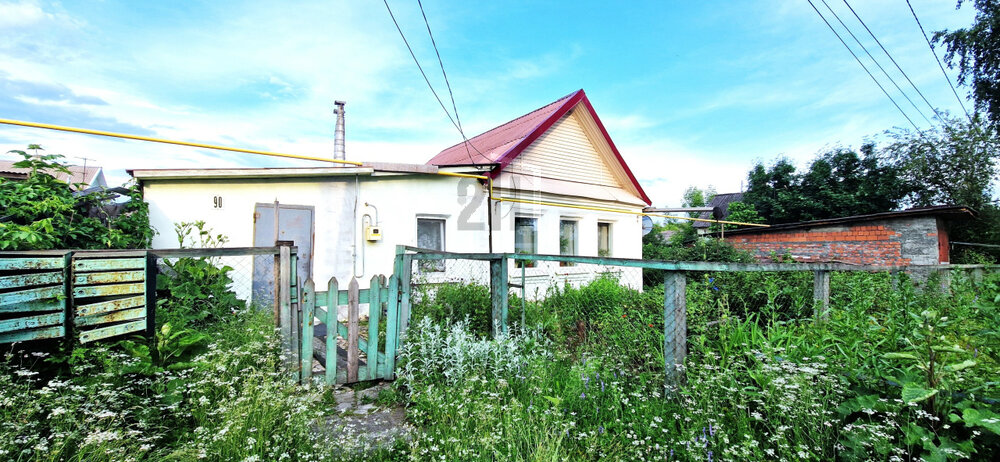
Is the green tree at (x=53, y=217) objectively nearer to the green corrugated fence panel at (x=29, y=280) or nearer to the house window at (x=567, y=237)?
the green corrugated fence panel at (x=29, y=280)

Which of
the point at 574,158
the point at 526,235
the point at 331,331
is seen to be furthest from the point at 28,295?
the point at 574,158

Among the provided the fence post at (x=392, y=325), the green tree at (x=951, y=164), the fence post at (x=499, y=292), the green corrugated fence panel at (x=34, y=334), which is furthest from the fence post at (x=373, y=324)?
the green tree at (x=951, y=164)

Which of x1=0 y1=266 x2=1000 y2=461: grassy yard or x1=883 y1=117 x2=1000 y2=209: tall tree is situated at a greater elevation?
x1=883 y1=117 x2=1000 y2=209: tall tree

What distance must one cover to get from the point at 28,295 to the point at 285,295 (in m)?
1.49

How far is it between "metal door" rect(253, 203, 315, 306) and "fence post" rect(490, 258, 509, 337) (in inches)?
159

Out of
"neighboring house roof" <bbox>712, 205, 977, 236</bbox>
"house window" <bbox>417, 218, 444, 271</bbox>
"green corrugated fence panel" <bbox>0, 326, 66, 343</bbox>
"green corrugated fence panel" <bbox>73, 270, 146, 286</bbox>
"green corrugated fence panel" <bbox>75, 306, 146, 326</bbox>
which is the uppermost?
"neighboring house roof" <bbox>712, 205, 977, 236</bbox>

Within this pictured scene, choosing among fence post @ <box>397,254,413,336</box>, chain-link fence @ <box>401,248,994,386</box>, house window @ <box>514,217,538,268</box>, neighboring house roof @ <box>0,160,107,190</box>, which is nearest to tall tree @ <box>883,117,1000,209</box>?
chain-link fence @ <box>401,248,994,386</box>

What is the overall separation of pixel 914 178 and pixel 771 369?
24.6 meters

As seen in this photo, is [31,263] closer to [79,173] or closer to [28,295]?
[28,295]

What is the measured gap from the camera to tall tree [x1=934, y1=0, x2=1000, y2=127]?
37.9 feet

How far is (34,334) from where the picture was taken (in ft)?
8.02

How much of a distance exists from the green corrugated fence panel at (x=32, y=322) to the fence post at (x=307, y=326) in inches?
58.7

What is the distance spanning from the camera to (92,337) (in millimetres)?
2617

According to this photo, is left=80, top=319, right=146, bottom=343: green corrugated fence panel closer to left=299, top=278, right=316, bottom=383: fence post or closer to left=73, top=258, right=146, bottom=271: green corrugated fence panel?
left=73, top=258, right=146, bottom=271: green corrugated fence panel
